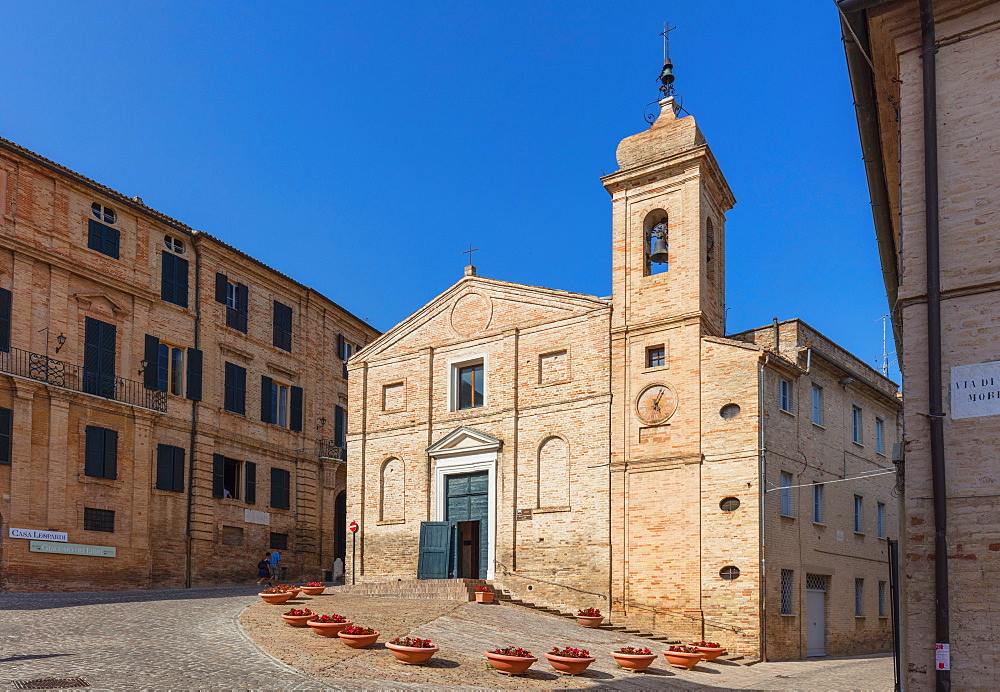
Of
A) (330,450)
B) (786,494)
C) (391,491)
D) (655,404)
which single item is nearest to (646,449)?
(655,404)

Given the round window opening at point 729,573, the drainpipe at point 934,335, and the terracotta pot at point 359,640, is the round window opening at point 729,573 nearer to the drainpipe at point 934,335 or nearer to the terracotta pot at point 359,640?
the terracotta pot at point 359,640

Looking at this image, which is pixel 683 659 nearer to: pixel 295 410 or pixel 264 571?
pixel 264 571

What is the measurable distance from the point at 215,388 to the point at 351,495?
6987 mm

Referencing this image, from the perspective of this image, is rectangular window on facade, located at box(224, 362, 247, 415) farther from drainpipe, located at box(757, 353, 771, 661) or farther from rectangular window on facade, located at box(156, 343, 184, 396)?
drainpipe, located at box(757, 353, 771, 661)

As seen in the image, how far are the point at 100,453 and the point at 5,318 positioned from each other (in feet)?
15.9

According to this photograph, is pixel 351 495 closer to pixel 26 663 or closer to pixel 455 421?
pixel 455 421

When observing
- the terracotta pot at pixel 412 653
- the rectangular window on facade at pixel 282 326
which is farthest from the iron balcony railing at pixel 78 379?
the terracotta pot at pixel 412 653

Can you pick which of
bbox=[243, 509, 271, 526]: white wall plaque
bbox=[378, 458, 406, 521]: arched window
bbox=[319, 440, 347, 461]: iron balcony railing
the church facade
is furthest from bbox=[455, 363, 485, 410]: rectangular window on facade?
bbox=[319, 440, 347, 461]: iron balcony railing

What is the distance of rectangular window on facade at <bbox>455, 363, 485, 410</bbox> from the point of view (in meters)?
27.5

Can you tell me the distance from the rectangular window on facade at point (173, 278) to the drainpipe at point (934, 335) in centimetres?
2602

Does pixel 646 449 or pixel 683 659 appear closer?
pixel 683 659

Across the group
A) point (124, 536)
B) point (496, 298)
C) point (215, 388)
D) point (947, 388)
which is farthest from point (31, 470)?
point (947, 388)

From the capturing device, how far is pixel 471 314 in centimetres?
2792

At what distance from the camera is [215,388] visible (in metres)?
32.7
